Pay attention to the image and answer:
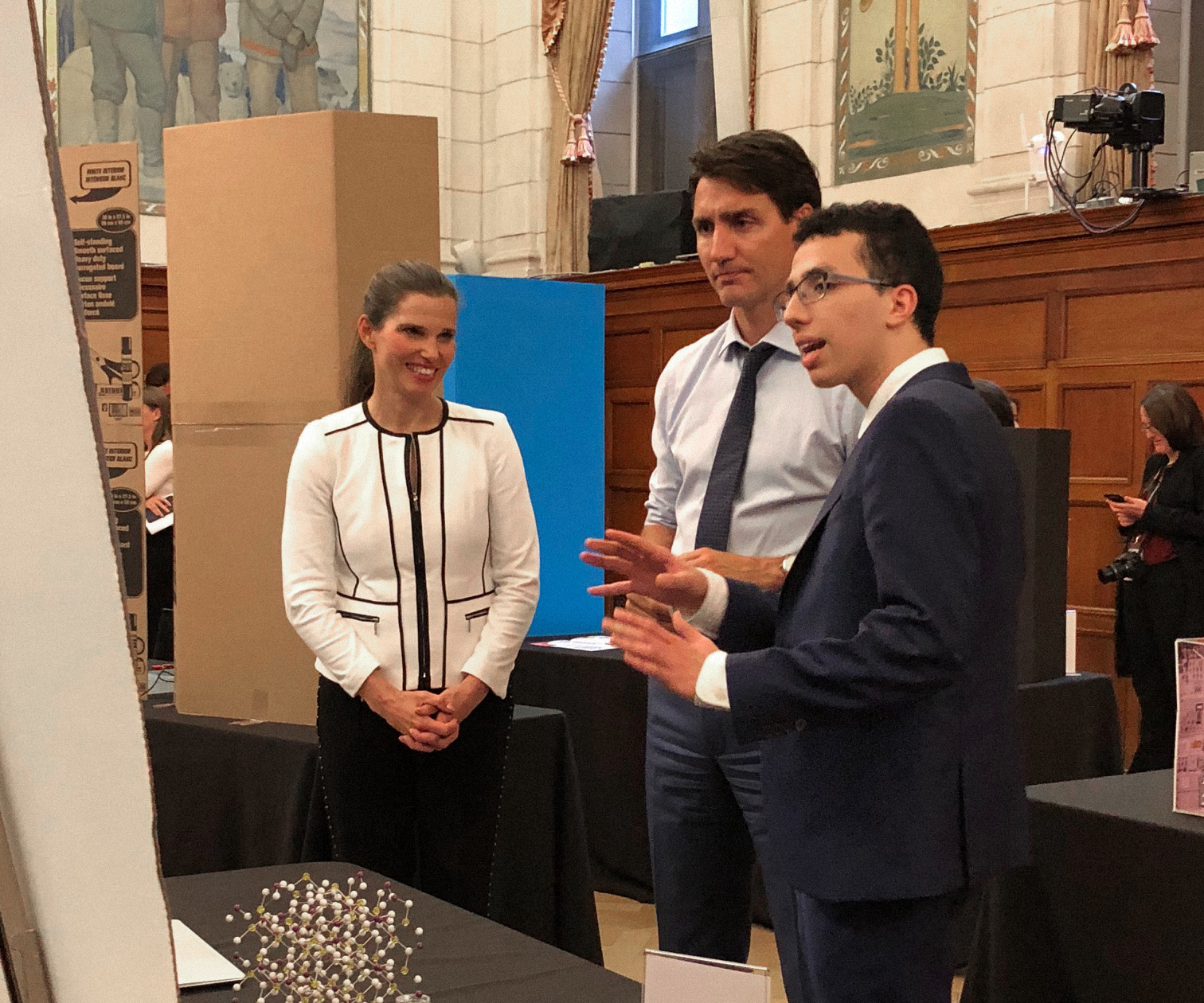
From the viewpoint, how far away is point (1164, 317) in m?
5.63

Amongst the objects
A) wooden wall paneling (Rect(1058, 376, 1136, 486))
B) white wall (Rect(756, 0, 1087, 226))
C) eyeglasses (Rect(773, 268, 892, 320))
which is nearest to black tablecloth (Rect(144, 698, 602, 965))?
eyeglasses (Rect(773, 268, 892, 320))

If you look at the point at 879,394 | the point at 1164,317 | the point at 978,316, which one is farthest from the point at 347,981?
the point at 978,316

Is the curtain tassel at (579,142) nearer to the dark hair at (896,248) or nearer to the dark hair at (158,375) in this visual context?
the dark hair at (158,375)

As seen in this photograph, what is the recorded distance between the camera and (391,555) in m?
2.22

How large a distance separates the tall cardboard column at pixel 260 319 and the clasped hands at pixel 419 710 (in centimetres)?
58

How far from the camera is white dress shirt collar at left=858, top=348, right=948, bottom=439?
1.39m

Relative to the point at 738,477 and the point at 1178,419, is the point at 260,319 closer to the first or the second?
the point at 738,477

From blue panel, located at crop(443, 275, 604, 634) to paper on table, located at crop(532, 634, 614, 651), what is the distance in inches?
12.6

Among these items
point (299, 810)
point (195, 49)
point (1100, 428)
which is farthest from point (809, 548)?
point (195, 49)

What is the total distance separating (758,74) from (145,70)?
13.4 feet

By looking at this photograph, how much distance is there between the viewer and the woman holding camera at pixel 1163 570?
4.79 meters

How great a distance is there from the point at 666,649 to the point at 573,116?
8.69 m

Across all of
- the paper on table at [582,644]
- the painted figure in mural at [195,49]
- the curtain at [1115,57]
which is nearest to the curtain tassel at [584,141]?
the painted figure in mural at [195,49]

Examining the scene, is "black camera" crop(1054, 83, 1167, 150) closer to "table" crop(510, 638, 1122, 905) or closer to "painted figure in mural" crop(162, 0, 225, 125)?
"table" crop(510, 638, 1122, 905)
